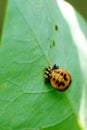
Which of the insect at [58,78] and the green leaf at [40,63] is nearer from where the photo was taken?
the green leaf at [40,63]

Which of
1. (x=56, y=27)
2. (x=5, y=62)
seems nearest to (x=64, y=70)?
(x=56, y=27)

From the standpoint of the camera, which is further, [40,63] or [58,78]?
[58,78]

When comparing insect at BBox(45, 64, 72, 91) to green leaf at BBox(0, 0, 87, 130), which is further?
insect at BBox(45, 64, 72, 91)

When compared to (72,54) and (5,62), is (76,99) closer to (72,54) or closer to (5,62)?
(72,54)
